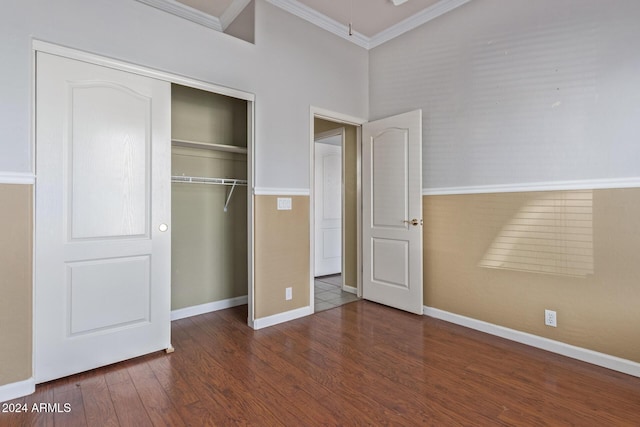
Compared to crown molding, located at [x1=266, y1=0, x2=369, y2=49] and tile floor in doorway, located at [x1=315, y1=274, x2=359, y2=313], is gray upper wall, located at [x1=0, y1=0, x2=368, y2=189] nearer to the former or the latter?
crown molding, located at [x1=266, y1=0, x2=369, y2=49]

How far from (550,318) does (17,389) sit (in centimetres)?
356

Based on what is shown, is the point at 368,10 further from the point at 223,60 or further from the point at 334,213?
the point at 334,213

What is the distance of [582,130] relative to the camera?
2.27 metres

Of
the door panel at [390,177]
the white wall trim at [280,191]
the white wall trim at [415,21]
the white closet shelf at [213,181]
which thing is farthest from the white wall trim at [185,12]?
the door panel at [390,177]

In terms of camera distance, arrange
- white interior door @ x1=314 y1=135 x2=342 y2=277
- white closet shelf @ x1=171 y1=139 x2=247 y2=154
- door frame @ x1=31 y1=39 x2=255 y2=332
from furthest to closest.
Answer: white interior door @ x1=314 y1=135 x2=342 y2=277 → white closet shelf @ x1=171 y1=139 x2=247 y2=154 → door frame @ x1=31 y1=39 x2=255 y2=332

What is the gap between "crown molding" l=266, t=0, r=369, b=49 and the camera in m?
3.01

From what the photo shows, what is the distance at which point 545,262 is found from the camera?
96.0 inches

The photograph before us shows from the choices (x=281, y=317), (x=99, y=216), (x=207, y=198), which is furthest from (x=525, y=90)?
(x=99, y=216)

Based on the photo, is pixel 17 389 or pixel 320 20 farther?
pixel 320 20

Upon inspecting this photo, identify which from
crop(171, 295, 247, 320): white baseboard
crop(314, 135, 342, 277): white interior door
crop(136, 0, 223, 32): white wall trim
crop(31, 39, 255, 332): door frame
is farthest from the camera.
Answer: crop(314, 135, 342, 277): white interior door

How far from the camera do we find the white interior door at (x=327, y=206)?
5.04m

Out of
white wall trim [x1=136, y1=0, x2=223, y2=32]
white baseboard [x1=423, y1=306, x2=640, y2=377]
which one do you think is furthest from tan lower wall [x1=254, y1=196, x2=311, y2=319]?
white wall trim [x1=136, y1=0, x2=223, y2=32]

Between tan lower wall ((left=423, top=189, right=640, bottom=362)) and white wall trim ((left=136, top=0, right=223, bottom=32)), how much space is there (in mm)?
2868

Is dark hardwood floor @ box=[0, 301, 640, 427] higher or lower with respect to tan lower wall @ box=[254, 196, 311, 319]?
lower
